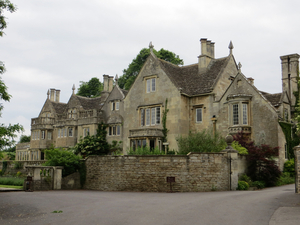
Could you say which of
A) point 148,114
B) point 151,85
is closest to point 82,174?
point 148,114

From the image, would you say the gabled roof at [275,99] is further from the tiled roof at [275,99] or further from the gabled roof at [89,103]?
the gabled roof at [89,103]

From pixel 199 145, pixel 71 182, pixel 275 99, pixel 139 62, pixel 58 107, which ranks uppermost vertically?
pixel 139 62

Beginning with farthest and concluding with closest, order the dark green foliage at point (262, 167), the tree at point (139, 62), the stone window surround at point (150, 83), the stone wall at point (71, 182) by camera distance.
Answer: the tree at point (139, 62)
the stone window surround at point (150, 83)
the stone wall at point (71, 182)
the dark green foliage at point (262, 167)

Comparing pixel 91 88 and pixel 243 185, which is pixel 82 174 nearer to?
pixel 243 185

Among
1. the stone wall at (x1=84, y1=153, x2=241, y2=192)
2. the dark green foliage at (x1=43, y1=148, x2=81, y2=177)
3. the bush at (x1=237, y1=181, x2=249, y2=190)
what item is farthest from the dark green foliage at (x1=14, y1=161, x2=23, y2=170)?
the bush at (x1=237, y1=181, x2=249, y2=190)

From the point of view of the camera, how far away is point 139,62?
6350 centimetres

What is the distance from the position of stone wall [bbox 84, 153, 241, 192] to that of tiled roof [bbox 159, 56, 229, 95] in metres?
13.3

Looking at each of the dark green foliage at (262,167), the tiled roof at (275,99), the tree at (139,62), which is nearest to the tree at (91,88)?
the tree at (139,62)

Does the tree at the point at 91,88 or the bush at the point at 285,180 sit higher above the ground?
the tree at the point at 91,88

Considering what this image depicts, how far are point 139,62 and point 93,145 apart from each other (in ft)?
82.2

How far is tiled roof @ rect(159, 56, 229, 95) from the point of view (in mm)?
34750

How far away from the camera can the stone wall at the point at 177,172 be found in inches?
835

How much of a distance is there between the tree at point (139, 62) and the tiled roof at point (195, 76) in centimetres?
2135

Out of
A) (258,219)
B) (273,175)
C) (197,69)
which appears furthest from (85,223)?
(197,69)
